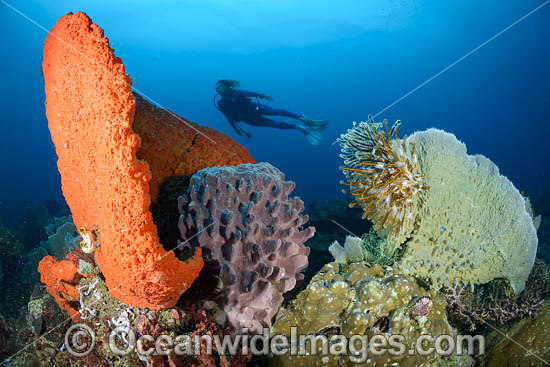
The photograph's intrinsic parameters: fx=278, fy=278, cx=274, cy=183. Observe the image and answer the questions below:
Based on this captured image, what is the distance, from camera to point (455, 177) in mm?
3258

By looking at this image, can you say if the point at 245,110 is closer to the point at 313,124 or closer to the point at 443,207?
the point at 313,124

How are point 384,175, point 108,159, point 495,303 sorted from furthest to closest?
point 495,303
point 384,175
point 108,159

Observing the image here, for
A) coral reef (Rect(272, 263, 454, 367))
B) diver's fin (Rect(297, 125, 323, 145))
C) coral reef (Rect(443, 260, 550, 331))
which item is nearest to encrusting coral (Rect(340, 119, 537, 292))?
coral reef (Rect(443, 260, 550, 331))

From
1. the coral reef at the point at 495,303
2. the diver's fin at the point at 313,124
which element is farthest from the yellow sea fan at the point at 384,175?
the diver's fin at the point at 313,124

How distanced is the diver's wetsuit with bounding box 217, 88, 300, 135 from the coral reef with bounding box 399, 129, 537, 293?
27.1ft

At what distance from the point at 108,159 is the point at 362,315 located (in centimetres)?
259

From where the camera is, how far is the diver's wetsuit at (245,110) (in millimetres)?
11086

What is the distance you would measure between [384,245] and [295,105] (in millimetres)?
99117

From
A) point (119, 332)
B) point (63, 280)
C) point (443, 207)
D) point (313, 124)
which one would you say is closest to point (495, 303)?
point (443, 207)

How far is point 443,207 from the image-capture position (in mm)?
3229

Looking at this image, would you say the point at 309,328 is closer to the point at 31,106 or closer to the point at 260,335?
the point at 260,335

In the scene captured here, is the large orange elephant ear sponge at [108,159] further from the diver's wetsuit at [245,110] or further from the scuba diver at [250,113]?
the diver's wetsuit at [245,110]

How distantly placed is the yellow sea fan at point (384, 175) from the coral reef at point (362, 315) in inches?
28.1

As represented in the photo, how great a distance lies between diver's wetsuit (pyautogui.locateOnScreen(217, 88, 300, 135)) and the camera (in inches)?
436
